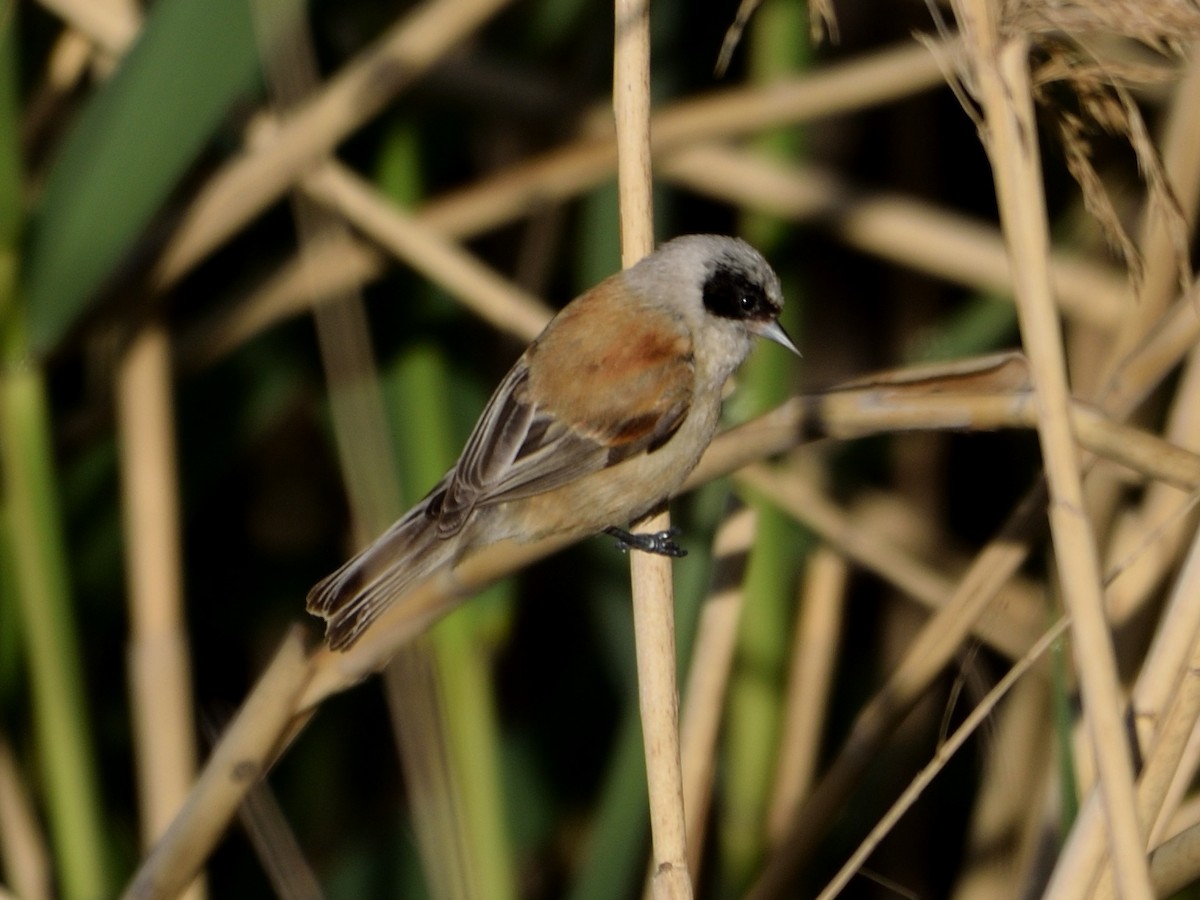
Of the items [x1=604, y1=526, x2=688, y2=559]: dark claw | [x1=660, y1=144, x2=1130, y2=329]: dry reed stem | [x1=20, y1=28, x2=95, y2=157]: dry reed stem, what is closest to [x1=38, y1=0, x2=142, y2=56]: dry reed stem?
[x1=20, y1=28, x2=95, y2=157]: dry reed stem

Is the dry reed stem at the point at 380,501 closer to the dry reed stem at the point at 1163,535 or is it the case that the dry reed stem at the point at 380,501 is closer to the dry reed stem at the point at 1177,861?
the dry reed stem at the point at 1177,861

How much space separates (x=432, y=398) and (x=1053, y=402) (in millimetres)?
1556

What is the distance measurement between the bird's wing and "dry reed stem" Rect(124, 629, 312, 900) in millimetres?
579

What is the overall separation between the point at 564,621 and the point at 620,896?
117cm

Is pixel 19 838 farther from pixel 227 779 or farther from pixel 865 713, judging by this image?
pixel 865 713

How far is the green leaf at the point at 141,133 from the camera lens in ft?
7.11

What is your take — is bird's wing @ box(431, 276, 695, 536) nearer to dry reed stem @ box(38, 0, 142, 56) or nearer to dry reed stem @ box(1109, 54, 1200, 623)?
dry reed stem @ box(1109, 54, 1200, 623)

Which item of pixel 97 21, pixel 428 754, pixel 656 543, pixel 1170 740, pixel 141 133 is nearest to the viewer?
pixel 1170 740

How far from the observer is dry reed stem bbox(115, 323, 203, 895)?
2461 millimetres

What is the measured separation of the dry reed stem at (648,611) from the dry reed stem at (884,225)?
3.35 ft

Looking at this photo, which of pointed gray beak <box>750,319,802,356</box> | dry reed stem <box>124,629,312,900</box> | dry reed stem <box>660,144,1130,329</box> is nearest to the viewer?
dry reed stem <box>124,629,312,900</box>

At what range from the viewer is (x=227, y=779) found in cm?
170

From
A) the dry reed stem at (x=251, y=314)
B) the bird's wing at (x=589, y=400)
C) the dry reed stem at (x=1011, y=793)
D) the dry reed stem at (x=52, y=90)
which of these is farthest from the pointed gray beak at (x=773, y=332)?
the dry reed stem at (x=52, y=90)

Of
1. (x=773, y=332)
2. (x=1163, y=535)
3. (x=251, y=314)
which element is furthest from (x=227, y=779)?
(x=1163, y=535)
